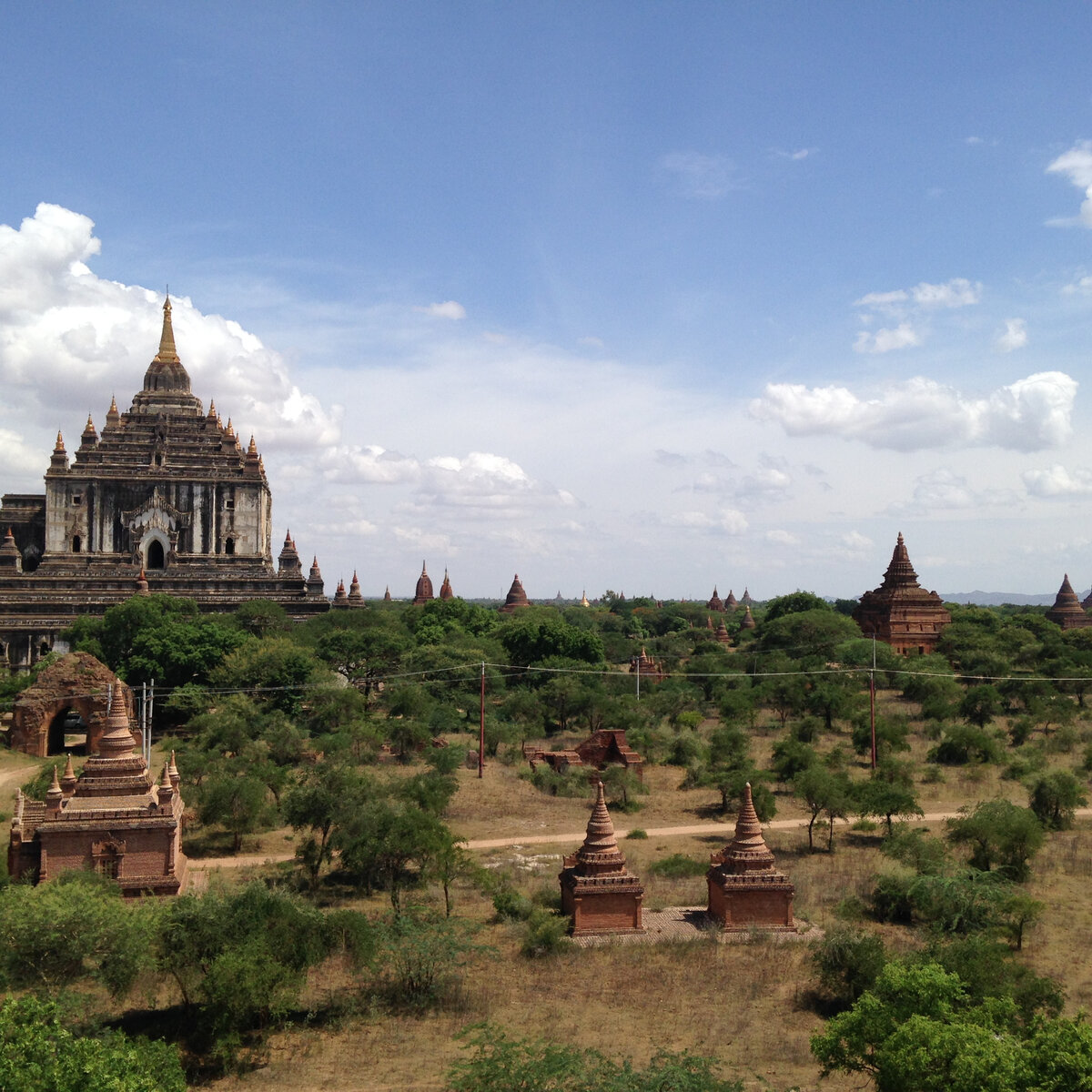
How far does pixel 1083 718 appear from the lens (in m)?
46.6

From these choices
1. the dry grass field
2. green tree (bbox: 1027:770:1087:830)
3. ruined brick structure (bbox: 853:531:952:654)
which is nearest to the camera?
the dry grass field

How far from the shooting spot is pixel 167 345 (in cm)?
6731

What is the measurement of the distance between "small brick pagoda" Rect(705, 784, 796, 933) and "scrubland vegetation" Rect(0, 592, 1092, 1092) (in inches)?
24.5

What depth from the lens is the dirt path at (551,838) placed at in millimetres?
25891

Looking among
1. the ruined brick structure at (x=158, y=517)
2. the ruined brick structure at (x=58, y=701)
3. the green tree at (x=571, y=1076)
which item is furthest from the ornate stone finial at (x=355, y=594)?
the green tree at (x=571, y=1076)

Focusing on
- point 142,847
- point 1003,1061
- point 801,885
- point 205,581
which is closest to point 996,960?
point 1003,1061

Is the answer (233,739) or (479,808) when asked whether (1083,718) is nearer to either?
(479,808)

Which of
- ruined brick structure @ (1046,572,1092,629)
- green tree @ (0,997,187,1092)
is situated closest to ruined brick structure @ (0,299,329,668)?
green tree @ (0,997,187,1092)

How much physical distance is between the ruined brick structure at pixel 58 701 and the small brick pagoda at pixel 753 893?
2300 centimetres

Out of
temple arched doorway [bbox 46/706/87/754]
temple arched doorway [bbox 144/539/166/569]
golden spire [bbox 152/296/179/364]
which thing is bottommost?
temple arched doorway [bbox 46/706/87/754]

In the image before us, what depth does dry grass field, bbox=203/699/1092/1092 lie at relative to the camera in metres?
15.6

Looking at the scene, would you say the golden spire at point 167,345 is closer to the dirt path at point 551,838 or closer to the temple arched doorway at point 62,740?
the temple arched doorway at point 62,740

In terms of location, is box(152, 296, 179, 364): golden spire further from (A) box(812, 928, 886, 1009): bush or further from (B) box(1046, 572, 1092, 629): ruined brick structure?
(B) box(1046, 572, 1092, 629): ruined brick structure

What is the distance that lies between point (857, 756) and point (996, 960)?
78.2 ft
